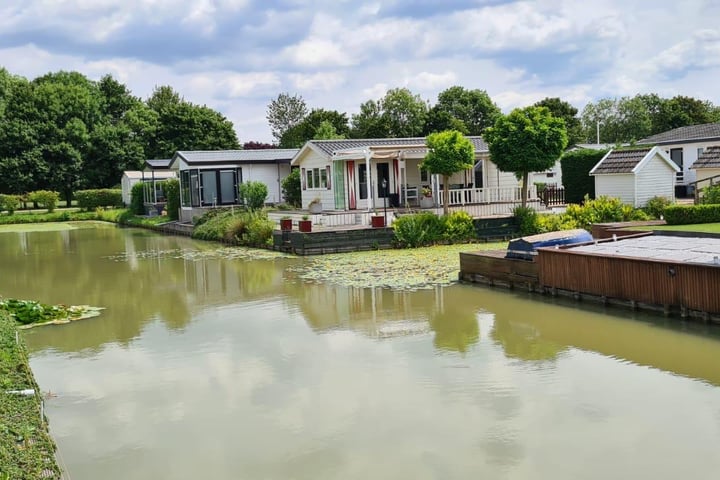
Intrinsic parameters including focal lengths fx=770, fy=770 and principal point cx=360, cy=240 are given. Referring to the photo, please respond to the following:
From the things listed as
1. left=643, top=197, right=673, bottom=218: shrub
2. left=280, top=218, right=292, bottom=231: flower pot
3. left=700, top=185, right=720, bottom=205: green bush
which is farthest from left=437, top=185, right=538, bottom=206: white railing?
left=700, top=185, right=720, bottom=205: green bush

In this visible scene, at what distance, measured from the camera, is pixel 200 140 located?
58969 mm

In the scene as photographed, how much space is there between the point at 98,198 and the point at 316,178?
24931 millimetres

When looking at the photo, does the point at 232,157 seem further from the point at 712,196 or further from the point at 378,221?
the point at 712,196

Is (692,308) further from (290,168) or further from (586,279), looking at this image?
(290,168)

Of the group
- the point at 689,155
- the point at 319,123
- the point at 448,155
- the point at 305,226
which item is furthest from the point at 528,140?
the point at 319,123

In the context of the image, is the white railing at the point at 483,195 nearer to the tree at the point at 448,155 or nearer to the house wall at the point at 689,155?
the tree at the point at 448,155

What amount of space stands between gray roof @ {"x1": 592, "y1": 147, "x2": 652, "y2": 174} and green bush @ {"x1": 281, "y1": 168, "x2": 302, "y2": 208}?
1379cm

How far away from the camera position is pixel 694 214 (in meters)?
18.9

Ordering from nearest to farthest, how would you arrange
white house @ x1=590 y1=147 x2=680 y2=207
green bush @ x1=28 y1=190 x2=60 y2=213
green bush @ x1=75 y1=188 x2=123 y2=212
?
white house @ x1=590 y1=147 x2=680 y2=207, green bush @ x1=28 y1=190 x2=60 y2=213, green bush @ x1=75 y1=188 x2=123 y2=212

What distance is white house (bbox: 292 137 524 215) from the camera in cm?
2817

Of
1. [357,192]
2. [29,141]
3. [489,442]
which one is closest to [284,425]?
[489,442]

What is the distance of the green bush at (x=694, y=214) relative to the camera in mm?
18828

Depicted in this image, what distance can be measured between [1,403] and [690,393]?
7.01 metres

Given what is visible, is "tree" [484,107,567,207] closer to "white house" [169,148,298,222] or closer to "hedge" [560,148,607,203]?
"hedge" [560,148,607,203]
